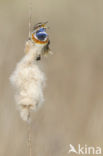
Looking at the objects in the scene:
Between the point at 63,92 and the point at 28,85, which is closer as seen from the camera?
the point at 28,85

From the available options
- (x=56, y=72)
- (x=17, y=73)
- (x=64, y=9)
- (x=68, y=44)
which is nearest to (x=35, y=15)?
(x=64, y=9)

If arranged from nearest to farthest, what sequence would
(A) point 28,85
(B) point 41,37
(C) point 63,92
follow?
1. (A) point 28,85
2. (B) point 41,37
3. (C) point 63,92

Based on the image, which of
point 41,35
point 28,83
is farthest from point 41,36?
point 28,83

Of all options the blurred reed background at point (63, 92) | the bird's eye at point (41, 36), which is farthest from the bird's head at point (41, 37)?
the blurred reed background at point (63, 92)

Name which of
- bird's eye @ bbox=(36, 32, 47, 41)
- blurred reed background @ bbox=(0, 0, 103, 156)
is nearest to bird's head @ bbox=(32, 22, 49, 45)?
bird's eye @ bbox=(36, 32, 47, 41)

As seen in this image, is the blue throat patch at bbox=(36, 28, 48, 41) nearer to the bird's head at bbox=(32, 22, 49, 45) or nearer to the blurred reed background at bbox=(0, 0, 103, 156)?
the bird's head at bbox=(32, 22, 49, 45)

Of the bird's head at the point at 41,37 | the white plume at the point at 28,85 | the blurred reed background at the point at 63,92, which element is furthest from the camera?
the blurred reed background at the point at 63,92

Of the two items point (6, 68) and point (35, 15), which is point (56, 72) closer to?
point (6, 68)

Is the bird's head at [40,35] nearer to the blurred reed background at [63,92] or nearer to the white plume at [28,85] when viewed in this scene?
the white plume at [28,85]

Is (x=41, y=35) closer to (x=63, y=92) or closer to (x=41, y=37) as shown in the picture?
(x=41, y=37)
